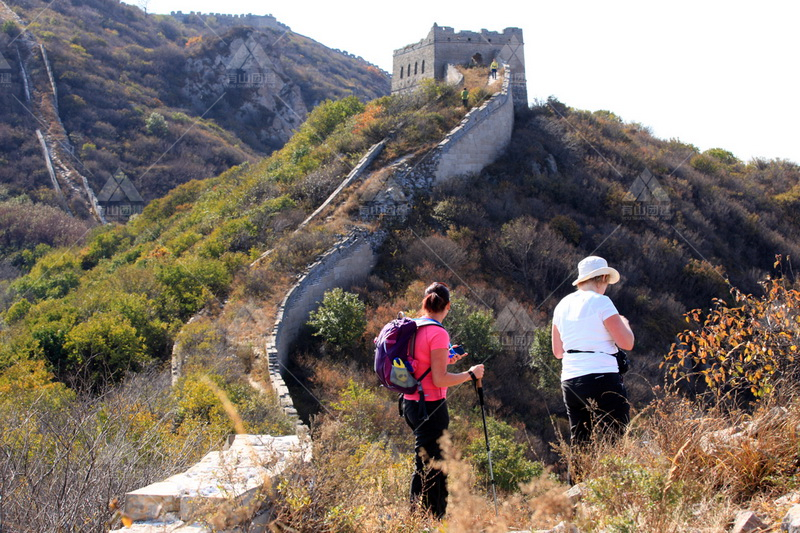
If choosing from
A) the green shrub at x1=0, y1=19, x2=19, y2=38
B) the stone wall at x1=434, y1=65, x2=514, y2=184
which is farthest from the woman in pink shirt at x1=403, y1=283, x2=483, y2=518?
the green shrub at x1=0, y1=19, x2=19, y2=38

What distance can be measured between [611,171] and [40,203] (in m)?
28.0

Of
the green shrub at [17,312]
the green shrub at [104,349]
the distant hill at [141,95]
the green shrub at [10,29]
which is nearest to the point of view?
the green shrub at [104,349]

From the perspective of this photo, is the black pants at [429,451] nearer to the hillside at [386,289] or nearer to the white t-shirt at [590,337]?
the hillside at [386,289]

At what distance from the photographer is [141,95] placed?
45938 mm

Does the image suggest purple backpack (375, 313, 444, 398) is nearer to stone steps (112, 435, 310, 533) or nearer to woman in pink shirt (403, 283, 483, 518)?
woman in pink shirt (403, 283, 483, 518)

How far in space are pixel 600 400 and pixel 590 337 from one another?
0.42m

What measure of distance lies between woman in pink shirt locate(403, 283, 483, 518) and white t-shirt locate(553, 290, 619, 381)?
29.3 inches

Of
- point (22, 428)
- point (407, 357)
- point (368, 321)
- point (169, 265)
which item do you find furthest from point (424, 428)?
point (169, 265)

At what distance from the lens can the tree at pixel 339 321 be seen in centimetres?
1259

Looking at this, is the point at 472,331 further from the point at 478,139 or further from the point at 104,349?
the point at 478,139

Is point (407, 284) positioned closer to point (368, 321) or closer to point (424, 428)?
point (368, 321)

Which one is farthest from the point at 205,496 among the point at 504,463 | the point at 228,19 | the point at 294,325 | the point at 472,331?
the point at 228,19

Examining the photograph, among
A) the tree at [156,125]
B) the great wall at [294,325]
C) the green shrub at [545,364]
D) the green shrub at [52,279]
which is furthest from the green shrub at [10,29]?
the green shrub at [545,364]

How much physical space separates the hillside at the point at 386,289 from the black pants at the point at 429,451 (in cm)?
20
